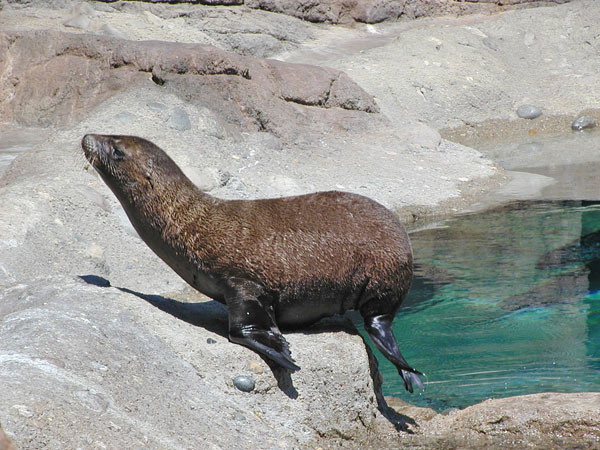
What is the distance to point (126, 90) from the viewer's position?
461 inches

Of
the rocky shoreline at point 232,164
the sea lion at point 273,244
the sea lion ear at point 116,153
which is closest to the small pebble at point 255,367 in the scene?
the rocky shoreline at point 232,164

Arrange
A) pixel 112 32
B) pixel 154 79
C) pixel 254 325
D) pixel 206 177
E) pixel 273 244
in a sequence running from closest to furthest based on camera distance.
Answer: pixel 254 325 < pixel 273 244 < pixel 206 177 < pixel 154 79 < pixel 112 32

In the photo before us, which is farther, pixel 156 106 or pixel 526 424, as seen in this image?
pixel 156 106

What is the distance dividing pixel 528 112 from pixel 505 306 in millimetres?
10901

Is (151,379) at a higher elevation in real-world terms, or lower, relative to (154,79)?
higher

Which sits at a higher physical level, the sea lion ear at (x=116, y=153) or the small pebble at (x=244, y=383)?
the sea lion ear at (x=116, y=153)

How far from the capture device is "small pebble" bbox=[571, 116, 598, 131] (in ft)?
57.2

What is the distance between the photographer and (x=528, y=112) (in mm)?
17859

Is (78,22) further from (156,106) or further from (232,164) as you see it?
(232,164)

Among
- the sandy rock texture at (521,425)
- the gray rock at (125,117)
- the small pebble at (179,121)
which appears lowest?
the small pebble at (179,121)

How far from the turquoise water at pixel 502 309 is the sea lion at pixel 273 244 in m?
1.10

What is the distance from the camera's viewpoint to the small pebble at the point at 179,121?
11.0m

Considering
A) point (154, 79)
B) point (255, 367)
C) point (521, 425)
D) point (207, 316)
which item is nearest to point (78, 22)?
point (154, 79)

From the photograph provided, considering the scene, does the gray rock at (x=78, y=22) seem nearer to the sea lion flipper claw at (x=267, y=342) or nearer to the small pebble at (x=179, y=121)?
the small pebble at (x=179, y=121)
